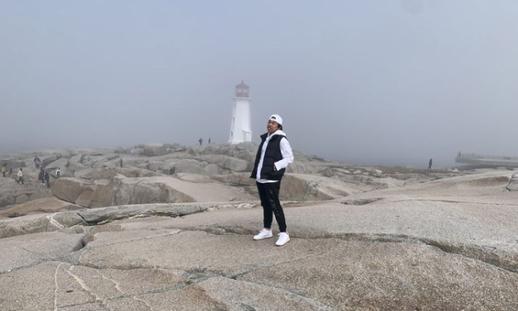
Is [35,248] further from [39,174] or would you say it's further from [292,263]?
[39,174]

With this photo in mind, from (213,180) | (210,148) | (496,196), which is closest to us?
(496,196)

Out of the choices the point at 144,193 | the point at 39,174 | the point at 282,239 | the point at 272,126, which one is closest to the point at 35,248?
the point at 282,239

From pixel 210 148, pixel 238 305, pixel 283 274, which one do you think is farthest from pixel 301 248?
pixel 210 148

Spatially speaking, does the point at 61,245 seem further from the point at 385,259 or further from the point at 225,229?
the point at 385,259

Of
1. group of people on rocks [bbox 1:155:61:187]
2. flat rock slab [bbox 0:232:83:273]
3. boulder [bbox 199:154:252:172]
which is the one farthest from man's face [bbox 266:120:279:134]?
group of people on rocks [bbox 1:155:61:187]

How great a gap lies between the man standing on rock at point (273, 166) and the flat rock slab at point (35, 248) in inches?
144

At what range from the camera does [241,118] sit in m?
77.1

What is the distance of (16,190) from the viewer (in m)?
35.2

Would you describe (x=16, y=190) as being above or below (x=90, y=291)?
below

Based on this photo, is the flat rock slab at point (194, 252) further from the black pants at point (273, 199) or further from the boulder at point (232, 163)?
the boulder at point (232, 163)

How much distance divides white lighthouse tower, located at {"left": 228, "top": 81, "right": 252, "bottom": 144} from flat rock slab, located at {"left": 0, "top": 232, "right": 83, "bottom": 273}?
64146 mm

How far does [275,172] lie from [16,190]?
1283 inches

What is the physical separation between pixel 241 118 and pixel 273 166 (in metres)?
69.5

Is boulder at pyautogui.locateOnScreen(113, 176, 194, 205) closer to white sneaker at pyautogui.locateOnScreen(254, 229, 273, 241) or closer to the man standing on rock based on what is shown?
white sneaker at pyautogui.locateOnScreen(254, 229, 273, 241)
